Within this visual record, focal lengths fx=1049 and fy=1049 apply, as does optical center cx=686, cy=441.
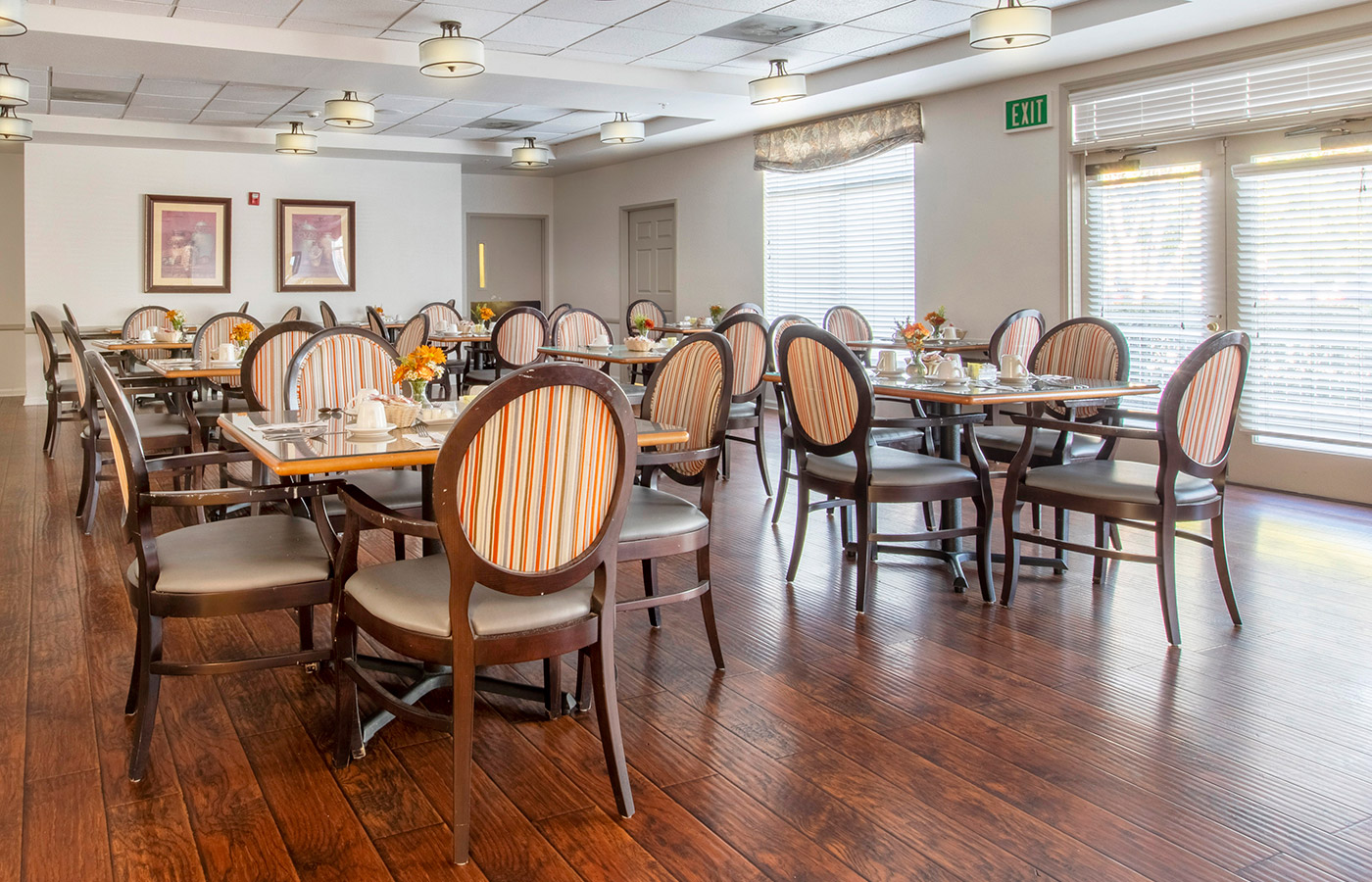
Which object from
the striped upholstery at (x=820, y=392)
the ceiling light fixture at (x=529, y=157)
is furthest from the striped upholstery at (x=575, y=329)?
the ceiling light fixture at (x=529, y=157)

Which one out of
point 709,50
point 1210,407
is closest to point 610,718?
point 1210,407

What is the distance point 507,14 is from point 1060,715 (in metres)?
5.22

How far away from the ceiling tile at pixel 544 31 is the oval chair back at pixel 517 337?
5.70 feet

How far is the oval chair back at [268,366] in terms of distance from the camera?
157 inches

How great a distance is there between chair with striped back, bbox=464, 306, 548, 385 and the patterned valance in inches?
120

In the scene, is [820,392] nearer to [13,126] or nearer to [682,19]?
[682,19]

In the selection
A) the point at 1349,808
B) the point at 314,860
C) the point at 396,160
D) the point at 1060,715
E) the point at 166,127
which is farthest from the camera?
the point at 396,160

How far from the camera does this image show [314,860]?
6.40ft

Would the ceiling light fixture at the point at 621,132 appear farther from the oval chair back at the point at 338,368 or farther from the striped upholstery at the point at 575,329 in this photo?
the oval chair back at the point at 338,368

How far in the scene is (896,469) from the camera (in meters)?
3.55

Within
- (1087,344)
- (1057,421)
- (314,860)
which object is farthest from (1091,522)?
(314,860)

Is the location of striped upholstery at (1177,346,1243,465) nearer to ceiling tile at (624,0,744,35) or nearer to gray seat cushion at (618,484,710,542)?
gray seat cushion at (618,484,710,542)

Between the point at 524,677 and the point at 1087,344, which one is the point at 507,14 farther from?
the point at 524,677

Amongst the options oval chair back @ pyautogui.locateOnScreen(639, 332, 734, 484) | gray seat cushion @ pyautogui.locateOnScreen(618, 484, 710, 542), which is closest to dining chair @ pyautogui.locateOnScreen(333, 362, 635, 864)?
gray seat cushion @ pyautogui.locateOnScreen(618, 484, 710, 542)
